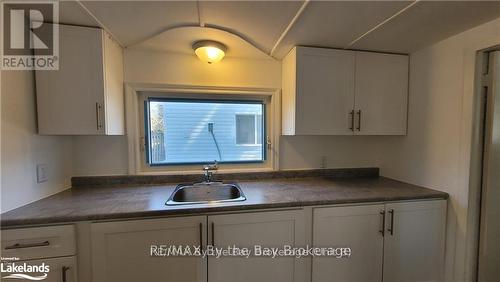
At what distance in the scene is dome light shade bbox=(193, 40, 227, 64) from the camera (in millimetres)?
1582

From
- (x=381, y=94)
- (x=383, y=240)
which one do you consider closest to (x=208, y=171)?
(x=383, y=240)

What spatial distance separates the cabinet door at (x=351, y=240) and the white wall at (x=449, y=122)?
529 millimetres

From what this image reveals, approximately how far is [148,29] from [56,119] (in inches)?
32.5

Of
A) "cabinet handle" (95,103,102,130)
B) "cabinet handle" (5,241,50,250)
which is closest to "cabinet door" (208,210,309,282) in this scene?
"cabinet handle" (5,241,50,250)

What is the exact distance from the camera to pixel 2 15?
115 cm

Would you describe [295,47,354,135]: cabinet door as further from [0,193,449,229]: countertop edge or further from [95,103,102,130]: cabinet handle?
[95,103,102,130]: cabinet handle

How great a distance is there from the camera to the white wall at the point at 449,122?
54.8 inches

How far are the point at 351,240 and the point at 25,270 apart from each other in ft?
6.13

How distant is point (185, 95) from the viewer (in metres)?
1.87

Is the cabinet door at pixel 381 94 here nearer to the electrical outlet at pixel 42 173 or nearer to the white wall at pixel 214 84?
the white wall at pixel 214 84

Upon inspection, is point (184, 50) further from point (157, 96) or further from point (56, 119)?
point (56, 119)

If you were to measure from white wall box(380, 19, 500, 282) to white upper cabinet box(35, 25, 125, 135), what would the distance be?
2345mm

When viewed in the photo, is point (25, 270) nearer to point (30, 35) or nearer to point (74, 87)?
point (74, 87)

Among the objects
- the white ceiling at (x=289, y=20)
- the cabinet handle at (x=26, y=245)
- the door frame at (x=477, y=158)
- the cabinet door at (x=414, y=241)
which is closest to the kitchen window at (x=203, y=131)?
the white ceiling at (x=289, y=20)
